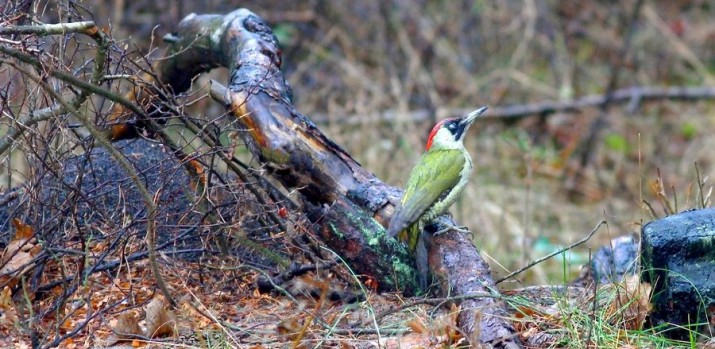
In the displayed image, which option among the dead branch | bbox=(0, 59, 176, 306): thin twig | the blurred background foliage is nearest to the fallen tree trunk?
bbox=(0, 59, 176, 306): thin twig

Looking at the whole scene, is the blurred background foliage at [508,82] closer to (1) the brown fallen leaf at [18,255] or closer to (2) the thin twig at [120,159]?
(1) the brown fallen leaf at [18,255]

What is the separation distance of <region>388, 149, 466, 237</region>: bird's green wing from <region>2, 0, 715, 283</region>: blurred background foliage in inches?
192

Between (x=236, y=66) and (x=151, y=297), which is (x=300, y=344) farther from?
(x=236, y=66)

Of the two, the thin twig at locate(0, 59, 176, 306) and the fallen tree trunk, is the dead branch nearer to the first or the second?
the fallen tree trunk

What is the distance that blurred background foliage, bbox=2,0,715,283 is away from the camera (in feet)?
37.3

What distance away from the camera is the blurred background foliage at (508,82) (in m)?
11.4

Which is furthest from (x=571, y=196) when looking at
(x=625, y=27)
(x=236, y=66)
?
(x=236, y=66)

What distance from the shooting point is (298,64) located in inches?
513

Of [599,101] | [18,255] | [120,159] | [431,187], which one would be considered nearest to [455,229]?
[431,187]

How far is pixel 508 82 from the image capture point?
13305mm

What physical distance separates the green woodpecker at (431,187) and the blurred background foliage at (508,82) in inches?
179

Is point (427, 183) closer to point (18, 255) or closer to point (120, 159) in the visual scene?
point (120, 159)

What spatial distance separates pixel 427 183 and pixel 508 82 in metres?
8.39

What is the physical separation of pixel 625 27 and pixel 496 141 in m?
3.15
